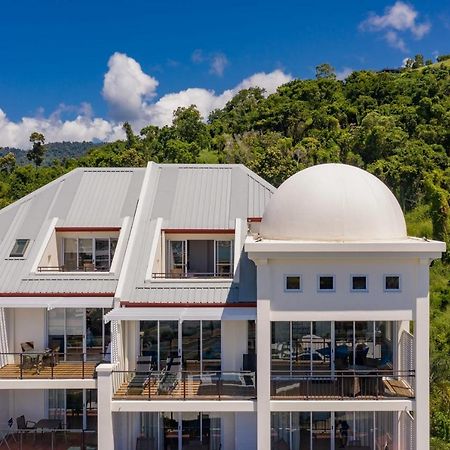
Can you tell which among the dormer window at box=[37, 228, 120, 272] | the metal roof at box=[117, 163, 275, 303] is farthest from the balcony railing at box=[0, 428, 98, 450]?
the dormer window at box=[37, 228, 120, 272]

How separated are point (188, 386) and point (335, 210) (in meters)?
9.72

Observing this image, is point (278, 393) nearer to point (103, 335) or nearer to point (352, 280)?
point (352, 280)

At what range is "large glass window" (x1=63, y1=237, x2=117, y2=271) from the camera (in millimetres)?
27734

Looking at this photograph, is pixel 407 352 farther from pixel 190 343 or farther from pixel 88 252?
pixel 88 252

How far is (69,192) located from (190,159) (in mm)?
34598

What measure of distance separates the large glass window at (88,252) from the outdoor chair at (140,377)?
6914 millimetres

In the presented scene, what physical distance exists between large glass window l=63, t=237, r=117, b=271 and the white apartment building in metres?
0.08

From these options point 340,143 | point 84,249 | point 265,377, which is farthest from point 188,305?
point 340,143

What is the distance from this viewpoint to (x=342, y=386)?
20.5 m

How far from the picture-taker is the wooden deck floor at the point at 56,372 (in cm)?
2233

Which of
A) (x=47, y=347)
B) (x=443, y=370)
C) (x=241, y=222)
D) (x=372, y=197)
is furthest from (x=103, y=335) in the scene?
(x=443, y=370)

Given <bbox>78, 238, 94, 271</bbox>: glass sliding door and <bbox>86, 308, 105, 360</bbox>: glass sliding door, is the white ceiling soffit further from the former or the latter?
<bbox>78, 238, 94, 271</bbox>: glass sliding door

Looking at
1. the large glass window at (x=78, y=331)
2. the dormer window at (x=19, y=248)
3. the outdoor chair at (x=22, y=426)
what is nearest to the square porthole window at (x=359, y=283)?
the large glass window at (x=78, y=331)

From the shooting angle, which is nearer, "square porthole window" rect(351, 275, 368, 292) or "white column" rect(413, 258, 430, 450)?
"white column" rect(413, 258, 430, 450)
